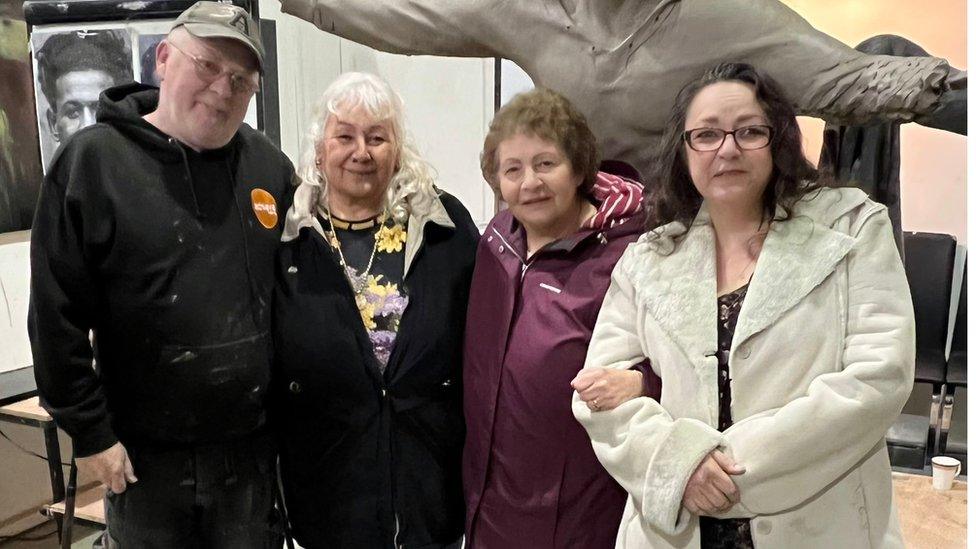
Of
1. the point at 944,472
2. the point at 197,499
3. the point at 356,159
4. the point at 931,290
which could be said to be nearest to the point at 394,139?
the point at 356,159

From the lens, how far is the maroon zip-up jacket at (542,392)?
1.32m

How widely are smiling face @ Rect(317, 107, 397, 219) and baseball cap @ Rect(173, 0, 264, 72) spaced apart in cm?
18

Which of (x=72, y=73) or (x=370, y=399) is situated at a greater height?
(x=72, y=73)

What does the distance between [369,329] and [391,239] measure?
0.51ft

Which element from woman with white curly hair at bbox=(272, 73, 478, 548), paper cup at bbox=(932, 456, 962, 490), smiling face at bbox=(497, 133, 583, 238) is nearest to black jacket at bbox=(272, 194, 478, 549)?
woman with white curly hair at bbox=(272, 73, 478, 548)

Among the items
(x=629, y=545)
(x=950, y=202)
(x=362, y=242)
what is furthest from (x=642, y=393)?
(x=950, y=202)

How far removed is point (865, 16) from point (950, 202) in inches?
28.3

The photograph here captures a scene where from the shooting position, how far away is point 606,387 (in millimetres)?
1176

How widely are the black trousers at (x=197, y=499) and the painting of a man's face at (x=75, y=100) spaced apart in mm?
1305

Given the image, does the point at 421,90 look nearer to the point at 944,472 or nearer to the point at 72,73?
the point at 72,73

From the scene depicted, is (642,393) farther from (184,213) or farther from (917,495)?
(917,495)

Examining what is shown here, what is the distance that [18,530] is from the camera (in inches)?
113

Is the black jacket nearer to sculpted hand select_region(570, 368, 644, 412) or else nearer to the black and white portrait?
sculpted hand select_region(570, 368, 644, 412)

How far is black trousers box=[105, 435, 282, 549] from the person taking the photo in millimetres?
1488
